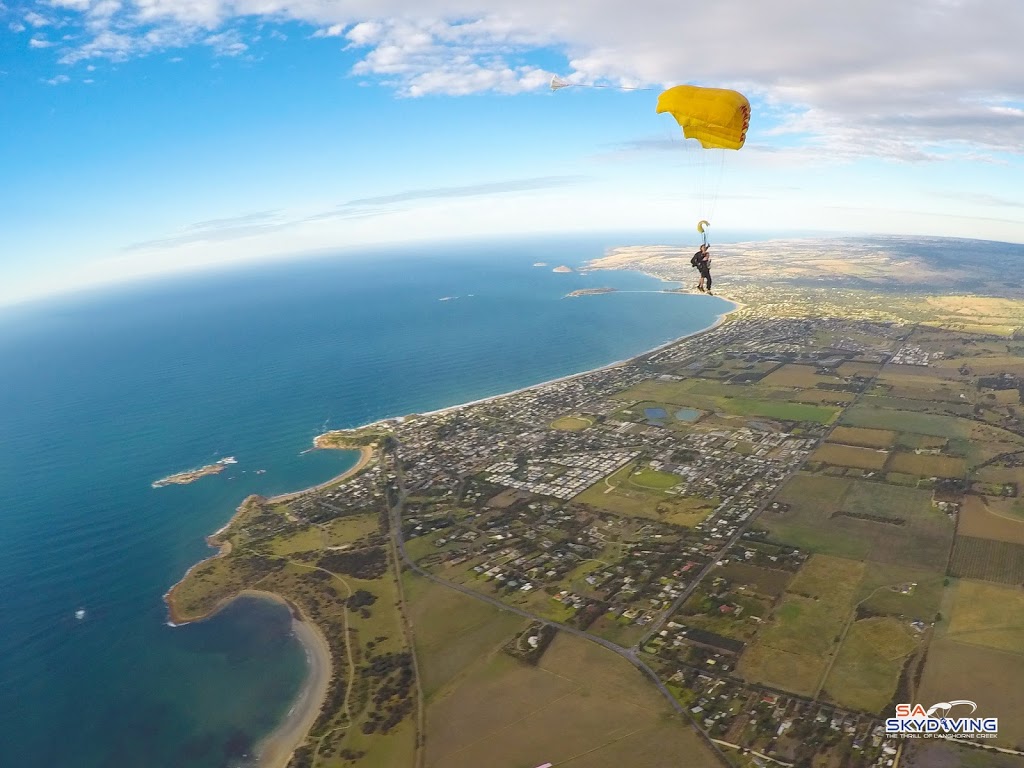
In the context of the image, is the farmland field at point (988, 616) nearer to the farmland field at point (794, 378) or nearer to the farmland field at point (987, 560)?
the farmland field at point (987, 560)

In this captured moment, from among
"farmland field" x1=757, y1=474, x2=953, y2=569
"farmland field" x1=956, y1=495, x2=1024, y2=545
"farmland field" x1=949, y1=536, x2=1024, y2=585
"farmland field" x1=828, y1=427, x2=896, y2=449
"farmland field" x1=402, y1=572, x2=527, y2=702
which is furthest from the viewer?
"farmland field" x1=828, y1=427, x2=896, y2=449

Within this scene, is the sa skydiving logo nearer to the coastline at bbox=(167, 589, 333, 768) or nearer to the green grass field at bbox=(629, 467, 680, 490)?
the green grass field at bbox=(629, 467, 680, 490)

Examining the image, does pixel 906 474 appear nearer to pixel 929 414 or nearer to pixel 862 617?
pixel 929 414

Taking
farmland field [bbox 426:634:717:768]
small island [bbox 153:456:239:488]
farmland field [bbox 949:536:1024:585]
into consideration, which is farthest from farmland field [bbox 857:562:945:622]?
small island [bbox 153:456:239:488]

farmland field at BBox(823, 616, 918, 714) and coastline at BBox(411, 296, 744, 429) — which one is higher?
coastline at BBox(411, 296, 744, 429)

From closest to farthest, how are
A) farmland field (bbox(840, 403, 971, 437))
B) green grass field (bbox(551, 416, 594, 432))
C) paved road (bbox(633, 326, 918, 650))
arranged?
paved road (bbox(633, 326, 918, 650)), farmland field (bbox(840, 403, 971, 437)), green grass field (bbox(551, 416, 594, 432))

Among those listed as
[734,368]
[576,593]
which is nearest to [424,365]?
[734,368]
